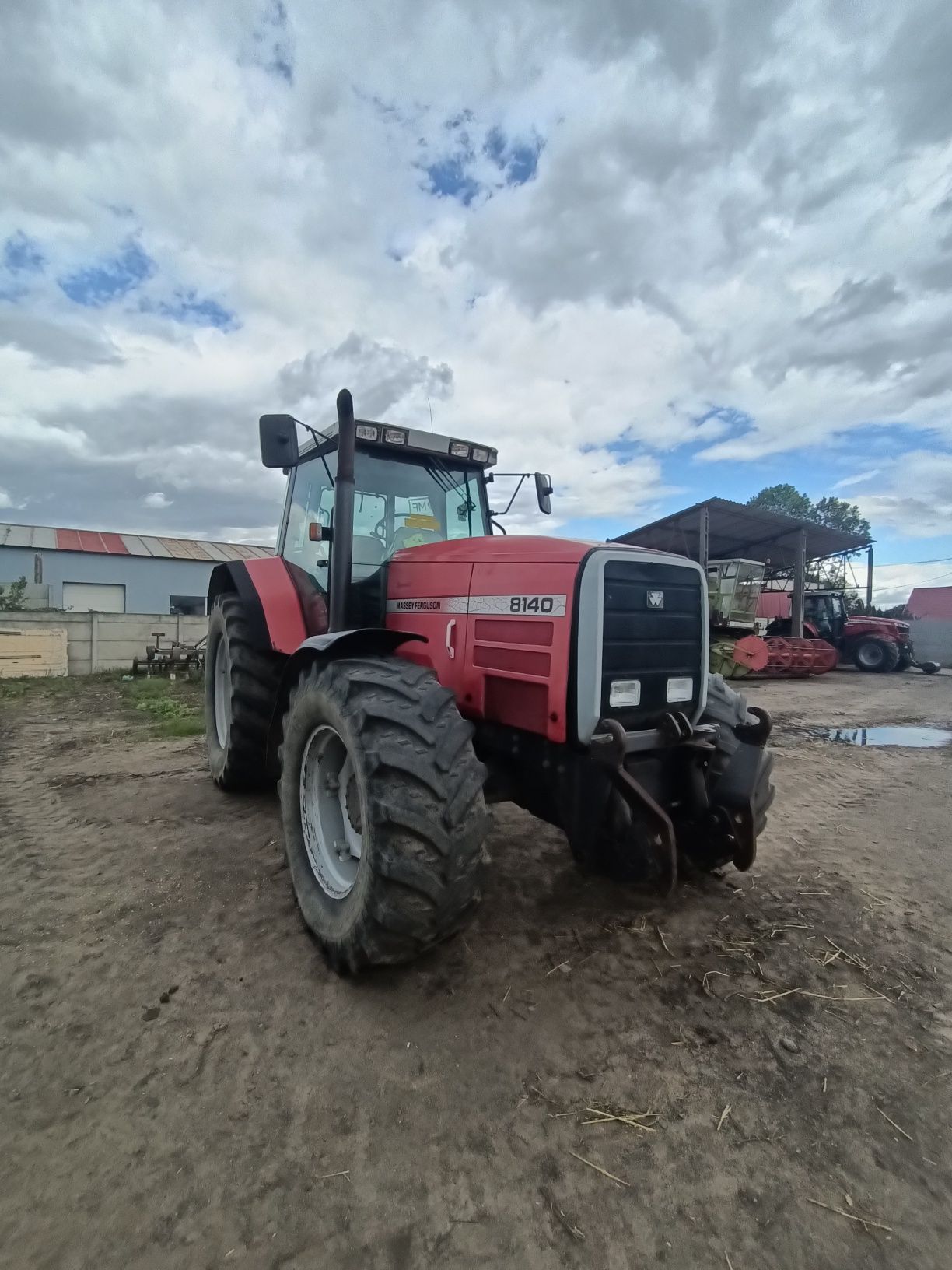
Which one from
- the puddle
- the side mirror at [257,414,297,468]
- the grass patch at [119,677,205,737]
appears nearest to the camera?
the side mirror at [257,414,297,468]

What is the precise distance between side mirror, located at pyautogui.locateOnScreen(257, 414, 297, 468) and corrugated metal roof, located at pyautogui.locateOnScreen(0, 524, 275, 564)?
89.3 ft

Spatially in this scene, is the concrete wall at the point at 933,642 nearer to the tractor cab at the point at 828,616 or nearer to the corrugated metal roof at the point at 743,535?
the tractor cab at the point at 828,616

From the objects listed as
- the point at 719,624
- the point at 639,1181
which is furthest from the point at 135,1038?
the point at 719,624

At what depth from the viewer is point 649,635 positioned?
2.85m

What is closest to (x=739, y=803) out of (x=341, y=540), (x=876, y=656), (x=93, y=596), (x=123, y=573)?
(x=341, y=540)

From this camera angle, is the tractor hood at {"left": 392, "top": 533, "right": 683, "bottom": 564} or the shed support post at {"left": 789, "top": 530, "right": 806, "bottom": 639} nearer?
the tractor hood at {"left": 392, "top": 533, "right": 683, "bottom": 564}

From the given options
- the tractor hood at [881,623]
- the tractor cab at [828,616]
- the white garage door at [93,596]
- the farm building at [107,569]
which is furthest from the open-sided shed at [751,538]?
the white garage door at [93,596]

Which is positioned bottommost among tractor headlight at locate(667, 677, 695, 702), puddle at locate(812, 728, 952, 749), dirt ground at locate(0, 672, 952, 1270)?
dirt ground at locate(0, 672, 952, 1270)

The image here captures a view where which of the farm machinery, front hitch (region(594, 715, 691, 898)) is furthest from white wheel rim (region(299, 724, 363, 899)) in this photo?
the farm machinery

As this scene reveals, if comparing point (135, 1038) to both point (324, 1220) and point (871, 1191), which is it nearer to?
point (324, 1220)

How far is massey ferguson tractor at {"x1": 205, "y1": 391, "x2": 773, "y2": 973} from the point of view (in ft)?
7.86

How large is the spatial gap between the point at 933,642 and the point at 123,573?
32.2 meters

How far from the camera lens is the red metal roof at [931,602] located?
3244cm

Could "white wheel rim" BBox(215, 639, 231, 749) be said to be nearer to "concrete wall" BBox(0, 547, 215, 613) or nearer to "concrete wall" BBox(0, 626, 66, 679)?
"concrete wall" BBox(0, 626, 66, 679)
